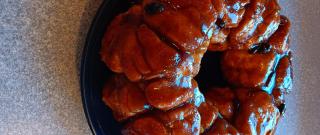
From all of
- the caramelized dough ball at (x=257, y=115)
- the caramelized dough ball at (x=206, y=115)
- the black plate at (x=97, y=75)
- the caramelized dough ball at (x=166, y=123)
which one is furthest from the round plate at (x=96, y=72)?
the caramelized dough ball at (x=257, y=115)

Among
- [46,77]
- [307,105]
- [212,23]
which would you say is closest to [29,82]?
[46,77]

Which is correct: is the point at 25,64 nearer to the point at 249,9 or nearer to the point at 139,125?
the point at 139,125

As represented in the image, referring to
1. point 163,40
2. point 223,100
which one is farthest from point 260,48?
point 163,40

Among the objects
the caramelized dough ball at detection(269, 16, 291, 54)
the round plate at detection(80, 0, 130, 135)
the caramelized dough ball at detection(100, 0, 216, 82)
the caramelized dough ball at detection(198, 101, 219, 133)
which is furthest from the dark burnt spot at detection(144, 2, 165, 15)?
the caramelized dough ball at detection(269, 16, 291, 54)

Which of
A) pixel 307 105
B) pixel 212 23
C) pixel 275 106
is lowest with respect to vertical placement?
pixel 307 105

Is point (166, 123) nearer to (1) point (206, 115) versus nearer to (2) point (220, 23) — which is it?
(1) point (206, 115)

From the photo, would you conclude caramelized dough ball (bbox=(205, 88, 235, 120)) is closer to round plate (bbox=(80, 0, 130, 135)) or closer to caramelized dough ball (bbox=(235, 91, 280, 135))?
caramelized dough ball (bbox=(235, 91, 280, 135))
